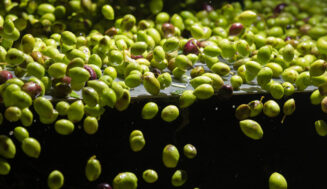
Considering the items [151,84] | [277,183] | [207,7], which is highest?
[151,84]

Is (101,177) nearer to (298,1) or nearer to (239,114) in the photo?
(239,114)

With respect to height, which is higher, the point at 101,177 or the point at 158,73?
the point at 158,73

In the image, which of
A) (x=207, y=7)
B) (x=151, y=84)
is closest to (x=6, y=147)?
(x=151, y=84)

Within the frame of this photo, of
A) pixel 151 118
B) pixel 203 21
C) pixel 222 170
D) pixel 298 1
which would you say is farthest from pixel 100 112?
pixel 298 1

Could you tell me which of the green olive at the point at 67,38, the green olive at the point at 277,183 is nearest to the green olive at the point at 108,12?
the green olive at the point at 67,38

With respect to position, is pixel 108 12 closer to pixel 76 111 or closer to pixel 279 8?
pixel 76 111

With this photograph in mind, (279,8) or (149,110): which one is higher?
(149,110)

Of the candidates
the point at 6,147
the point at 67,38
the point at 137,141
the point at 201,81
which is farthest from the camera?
the point at 67,38
